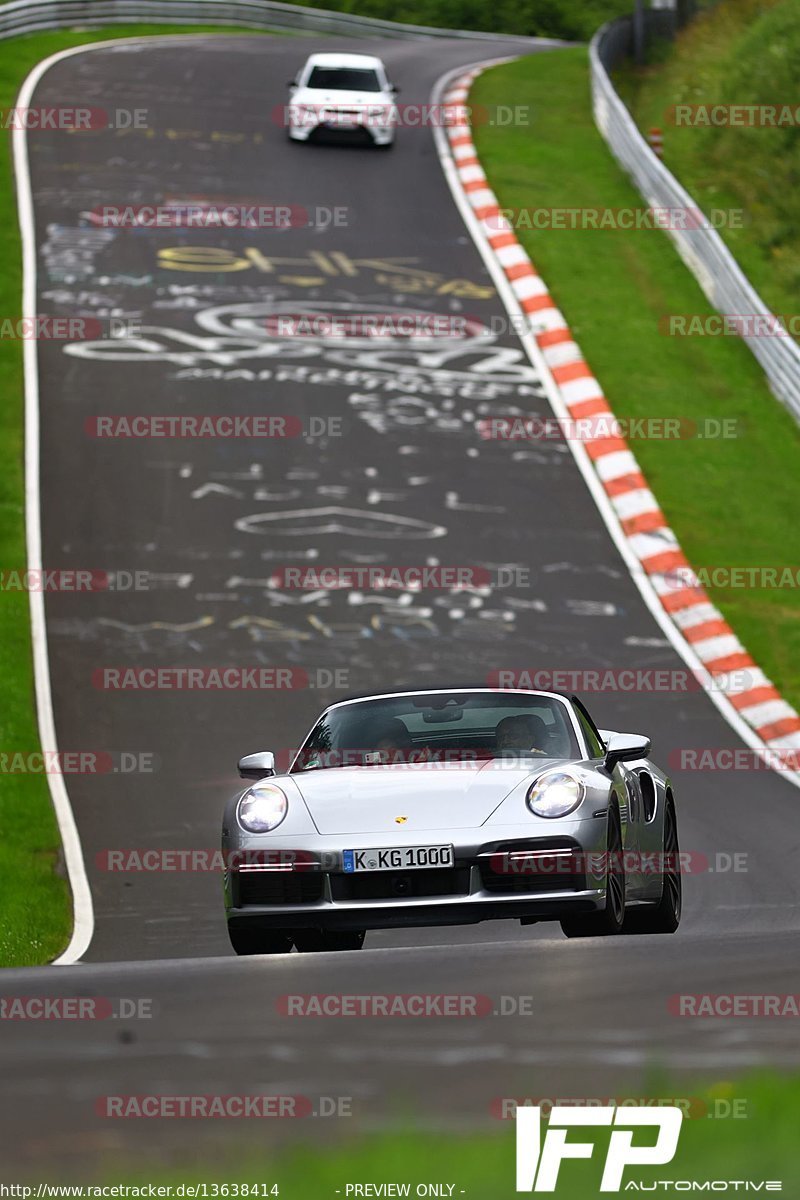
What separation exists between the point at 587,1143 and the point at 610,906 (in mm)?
3969

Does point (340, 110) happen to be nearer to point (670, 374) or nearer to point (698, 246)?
point (698, 246)

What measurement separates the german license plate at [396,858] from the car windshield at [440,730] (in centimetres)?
76

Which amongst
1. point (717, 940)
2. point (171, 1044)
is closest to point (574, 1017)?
point (171, 1044)

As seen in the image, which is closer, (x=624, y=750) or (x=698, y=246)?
(x=624, y=750)

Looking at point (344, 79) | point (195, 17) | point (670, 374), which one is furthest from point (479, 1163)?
point (195, 17)

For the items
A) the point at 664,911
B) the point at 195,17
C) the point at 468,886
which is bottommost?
the point at 664,911

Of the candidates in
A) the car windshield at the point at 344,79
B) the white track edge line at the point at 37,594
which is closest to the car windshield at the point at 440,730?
the white track edge line at the point at 37,594

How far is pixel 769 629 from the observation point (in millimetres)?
16281

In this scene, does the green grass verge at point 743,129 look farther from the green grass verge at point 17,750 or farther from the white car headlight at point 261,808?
the white car headlight at point 261,808

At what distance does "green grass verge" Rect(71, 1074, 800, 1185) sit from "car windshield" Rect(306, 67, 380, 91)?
27.3m

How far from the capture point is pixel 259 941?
8.02 metres

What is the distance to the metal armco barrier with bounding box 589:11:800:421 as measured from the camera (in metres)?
21.1

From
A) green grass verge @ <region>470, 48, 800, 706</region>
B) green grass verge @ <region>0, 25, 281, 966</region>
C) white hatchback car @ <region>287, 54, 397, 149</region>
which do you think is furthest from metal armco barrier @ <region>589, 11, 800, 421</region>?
green grass verge @ <region>0, 25, 281, 966</region>

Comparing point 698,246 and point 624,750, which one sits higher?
point 698,246
